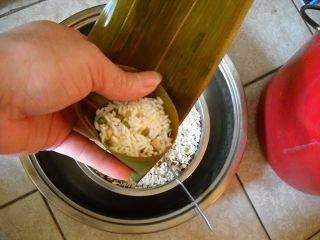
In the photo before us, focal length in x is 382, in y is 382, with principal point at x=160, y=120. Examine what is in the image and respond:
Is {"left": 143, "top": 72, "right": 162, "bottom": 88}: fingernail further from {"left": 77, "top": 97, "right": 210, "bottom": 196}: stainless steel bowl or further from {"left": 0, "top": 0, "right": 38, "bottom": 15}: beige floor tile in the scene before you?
{"left": 0, "top": 0, "right": 38, "bottom": 15}: beige floor tile

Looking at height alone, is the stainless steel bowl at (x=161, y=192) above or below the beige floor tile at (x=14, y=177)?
above

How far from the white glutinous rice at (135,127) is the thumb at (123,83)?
3 centimetres

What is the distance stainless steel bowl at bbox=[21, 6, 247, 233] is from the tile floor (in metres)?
0.09

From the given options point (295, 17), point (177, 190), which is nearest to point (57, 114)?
point (177, 190)

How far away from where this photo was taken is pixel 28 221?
91 centimetres

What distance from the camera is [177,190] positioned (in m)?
0.90

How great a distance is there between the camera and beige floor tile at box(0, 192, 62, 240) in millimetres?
900

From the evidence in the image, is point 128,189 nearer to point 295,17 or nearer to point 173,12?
point 173,12

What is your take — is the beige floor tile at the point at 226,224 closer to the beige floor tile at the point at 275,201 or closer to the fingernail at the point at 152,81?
the beige floor tile at the point at 275,201

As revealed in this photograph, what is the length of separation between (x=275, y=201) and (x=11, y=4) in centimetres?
84

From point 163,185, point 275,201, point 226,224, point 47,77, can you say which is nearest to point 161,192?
point 163,185

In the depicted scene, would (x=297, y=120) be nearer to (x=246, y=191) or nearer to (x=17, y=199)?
(x=246, y=191)

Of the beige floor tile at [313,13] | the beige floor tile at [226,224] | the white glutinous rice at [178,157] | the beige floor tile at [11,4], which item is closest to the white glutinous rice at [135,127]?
the white glutinous rice at [178,157]

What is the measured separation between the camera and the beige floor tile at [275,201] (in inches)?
37.9
